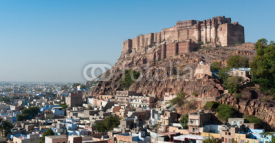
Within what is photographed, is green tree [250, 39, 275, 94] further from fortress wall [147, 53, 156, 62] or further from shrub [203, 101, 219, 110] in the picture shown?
fortress wall [147, 53, 156, 62]

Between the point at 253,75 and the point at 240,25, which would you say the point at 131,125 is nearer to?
the point at 253,75

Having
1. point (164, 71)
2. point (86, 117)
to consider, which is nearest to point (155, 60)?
point (164, 71)

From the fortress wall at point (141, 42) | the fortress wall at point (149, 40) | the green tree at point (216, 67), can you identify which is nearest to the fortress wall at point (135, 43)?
the fortress wall at point (141, 42)

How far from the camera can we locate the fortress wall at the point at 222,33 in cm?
4831

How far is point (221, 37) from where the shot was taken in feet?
161

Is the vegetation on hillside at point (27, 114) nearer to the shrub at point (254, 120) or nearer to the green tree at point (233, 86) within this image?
Result: the green tree at point (233, 86)

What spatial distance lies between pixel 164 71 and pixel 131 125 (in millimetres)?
16634

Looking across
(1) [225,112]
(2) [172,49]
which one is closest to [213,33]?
(2) [172,49]

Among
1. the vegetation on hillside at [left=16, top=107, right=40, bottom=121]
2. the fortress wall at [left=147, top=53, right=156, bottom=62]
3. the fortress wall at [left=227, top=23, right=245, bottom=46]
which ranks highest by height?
the fortress wall at [left=227, top=23, right=245, bottom=46]

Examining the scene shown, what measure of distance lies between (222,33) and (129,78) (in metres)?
16.4

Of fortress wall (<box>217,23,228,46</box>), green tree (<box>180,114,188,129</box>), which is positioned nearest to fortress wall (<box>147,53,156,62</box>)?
fortress wall (<box>217,23,228,46</box>)

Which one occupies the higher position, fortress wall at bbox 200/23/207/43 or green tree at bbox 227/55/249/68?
fortress wall at bbox 200/23/207/43

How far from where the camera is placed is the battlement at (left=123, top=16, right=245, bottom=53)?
48.6 meters

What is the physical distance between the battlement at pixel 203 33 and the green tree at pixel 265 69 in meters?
21.1
